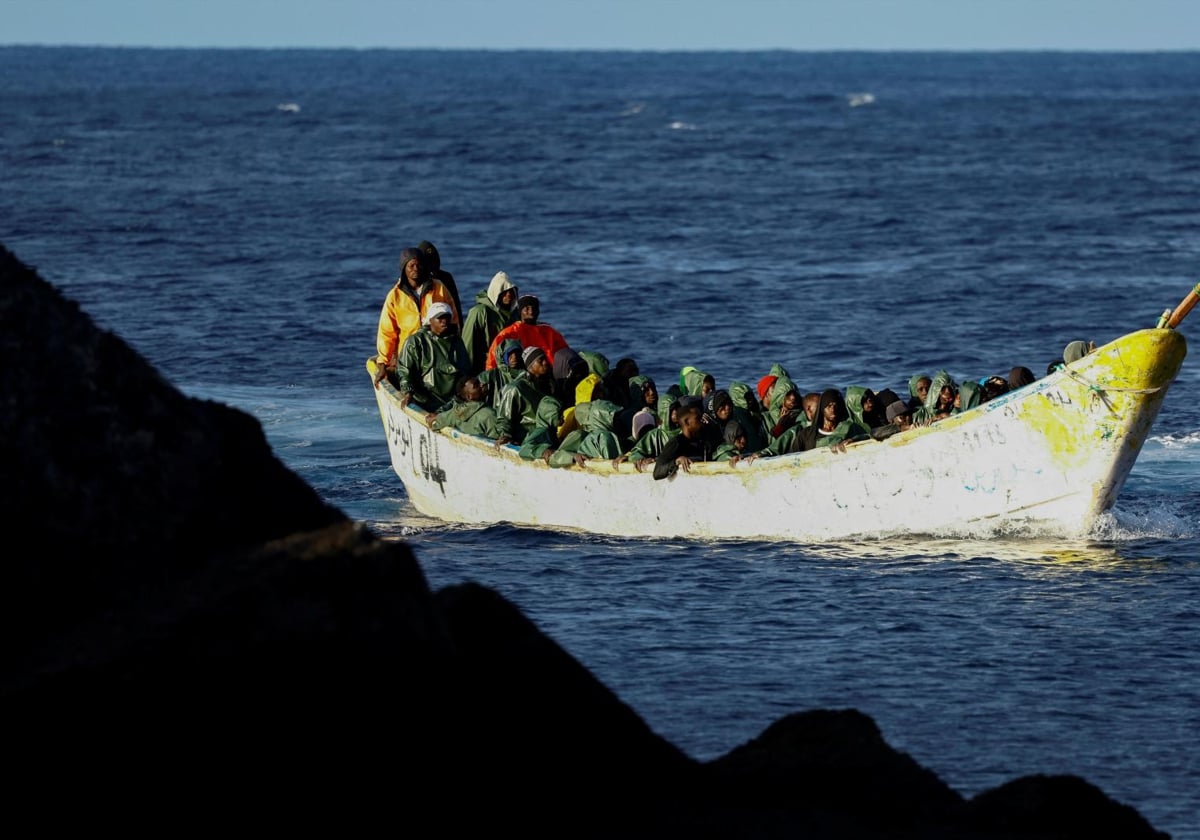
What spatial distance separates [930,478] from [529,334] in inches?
187

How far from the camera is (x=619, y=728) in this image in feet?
28.1

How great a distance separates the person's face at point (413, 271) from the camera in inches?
832

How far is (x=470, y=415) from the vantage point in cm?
2011

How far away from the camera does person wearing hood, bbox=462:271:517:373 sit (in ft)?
69.5

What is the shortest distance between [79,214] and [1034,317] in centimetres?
2683

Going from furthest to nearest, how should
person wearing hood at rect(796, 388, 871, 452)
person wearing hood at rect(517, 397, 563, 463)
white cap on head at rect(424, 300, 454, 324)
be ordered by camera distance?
white cap on head at rect(424, 300, 454, 324) → person wearing hood at rect(517, 397, 563, 463) → person wearing hood at rect(796, 388, 871, 452)

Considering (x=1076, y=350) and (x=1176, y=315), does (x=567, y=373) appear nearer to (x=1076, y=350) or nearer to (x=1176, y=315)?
(x=1076, y=350)

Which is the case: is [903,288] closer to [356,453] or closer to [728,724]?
[356,453]

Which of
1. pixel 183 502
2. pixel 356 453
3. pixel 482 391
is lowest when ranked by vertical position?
pixel 356 453

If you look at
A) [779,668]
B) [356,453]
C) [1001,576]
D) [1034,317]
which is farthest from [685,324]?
[779,668]

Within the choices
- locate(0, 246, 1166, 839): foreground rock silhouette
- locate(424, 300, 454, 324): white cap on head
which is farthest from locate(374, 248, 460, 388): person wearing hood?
locate(0, 246, 1166, 839): foreground rock silhouette

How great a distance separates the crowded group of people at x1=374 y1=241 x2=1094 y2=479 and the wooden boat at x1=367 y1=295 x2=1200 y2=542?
0.24m

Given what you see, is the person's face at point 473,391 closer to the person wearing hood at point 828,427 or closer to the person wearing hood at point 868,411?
the person wearing hood at point 828,427

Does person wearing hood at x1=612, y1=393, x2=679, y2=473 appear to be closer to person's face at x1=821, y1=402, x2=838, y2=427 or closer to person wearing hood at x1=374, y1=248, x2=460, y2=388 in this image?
person's face at x1=821, y1=402, x2=838, y2=427
